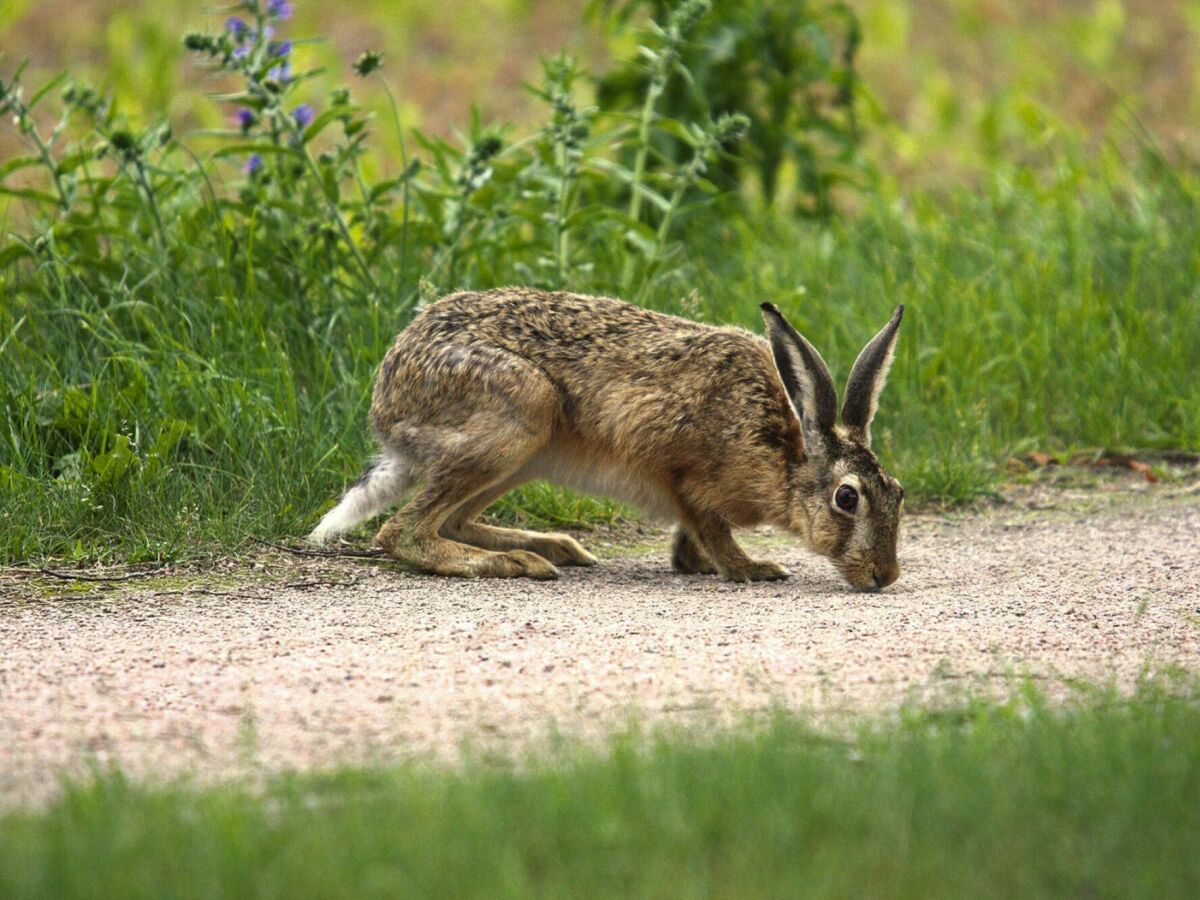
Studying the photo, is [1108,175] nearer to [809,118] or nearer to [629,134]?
[809,118]

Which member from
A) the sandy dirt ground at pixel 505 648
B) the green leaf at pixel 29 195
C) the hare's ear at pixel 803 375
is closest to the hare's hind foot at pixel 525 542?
the sandy dirt ground at pixel 505 648

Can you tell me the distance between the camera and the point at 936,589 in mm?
5828

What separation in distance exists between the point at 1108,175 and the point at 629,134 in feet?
9.51

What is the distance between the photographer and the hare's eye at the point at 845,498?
Result: 6.02 metres

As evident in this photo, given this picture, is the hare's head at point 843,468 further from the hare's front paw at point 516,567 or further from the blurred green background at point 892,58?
the blurred green background at point 892,58

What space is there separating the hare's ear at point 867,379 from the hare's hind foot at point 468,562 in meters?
1.24

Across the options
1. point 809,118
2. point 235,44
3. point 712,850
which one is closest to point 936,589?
point 712,850

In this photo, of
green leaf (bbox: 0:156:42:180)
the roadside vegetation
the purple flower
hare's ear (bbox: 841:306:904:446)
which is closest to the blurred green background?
the roadside vegetation

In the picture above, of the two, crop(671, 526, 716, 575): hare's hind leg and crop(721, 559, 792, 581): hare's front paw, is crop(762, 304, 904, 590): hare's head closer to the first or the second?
crop(721, 559, 792, 581): hare's front paw

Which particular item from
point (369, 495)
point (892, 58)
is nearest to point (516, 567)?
point (369, 495)

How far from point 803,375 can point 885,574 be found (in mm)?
771

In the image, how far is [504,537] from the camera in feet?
21.6

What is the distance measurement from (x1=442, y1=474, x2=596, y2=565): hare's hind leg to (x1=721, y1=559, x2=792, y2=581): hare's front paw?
1.92 feet

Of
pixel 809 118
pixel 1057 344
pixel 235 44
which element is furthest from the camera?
pixel 809 118
